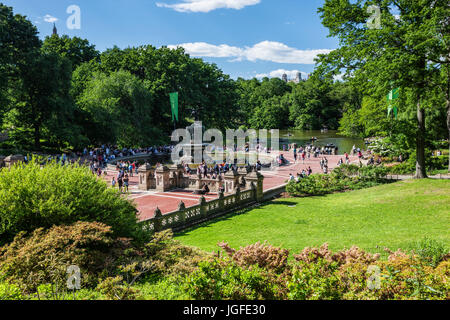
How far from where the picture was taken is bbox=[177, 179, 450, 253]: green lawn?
1242 centimetres

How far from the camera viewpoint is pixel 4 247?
8133 mm

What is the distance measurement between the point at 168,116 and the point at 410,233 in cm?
4890

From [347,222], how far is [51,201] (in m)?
12.3

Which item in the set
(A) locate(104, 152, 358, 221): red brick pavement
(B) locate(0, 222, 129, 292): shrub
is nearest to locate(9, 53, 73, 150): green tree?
(A) locate(104, 152, 358, 221): red brick pavement

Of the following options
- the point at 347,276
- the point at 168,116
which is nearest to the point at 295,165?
the point at 168,116

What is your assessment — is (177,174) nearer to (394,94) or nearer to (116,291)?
(394,94)

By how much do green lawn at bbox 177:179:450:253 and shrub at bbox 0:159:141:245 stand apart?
429 centimetres

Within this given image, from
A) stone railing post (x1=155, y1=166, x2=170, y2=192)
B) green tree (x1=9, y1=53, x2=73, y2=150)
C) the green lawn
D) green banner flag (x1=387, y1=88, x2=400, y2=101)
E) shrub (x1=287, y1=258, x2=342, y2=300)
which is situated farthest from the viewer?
green tree (x1=9, y1=53, x2=73, y2=150)

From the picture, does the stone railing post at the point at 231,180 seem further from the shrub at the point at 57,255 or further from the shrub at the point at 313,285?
the shrub at the point at 313,285

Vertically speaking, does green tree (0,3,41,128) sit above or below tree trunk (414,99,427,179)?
above

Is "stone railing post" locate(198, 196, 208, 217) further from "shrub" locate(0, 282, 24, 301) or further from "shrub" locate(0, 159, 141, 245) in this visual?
"shrub" locate(0, 282, 24, 301)

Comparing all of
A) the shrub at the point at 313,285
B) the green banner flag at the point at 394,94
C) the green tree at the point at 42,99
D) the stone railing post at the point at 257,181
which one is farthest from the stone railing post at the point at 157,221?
the green tree at the point at 42,99

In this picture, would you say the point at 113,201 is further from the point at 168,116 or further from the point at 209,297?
the point at 168,116

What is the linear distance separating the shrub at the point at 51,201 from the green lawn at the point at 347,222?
14.1 ft
